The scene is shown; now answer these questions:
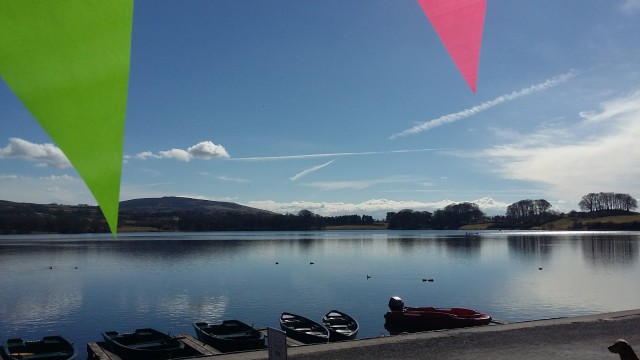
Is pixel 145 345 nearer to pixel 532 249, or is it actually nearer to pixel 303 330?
pixel 303 330

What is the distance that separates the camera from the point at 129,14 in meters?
2.54

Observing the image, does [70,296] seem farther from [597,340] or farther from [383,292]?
[597,340]

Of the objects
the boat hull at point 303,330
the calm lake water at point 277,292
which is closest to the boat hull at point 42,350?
the calm lake water at point 277,292

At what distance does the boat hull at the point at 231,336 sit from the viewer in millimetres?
18938

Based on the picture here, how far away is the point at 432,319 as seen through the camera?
2334 centimetres

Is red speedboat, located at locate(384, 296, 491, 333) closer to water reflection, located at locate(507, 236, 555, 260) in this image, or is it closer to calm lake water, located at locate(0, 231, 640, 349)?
calm lake water, located at locate(0, 231, 640, 349)

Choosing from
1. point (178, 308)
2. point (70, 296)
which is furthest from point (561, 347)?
point (70, 296)

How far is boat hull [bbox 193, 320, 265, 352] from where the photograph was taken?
18.9 m

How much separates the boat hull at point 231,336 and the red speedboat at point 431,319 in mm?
7473

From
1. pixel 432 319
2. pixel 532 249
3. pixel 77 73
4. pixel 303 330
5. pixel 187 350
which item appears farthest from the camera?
pixel 532 249

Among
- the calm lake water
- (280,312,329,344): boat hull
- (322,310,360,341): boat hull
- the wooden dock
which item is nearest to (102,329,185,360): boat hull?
the wooden dock

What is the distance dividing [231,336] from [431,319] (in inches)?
345

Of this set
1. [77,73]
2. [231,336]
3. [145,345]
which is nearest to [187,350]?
[145,345]

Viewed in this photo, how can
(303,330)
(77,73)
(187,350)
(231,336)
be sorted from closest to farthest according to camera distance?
1. (77,73)
2. (187,350)
3. (231,336)
4. (303,330)
